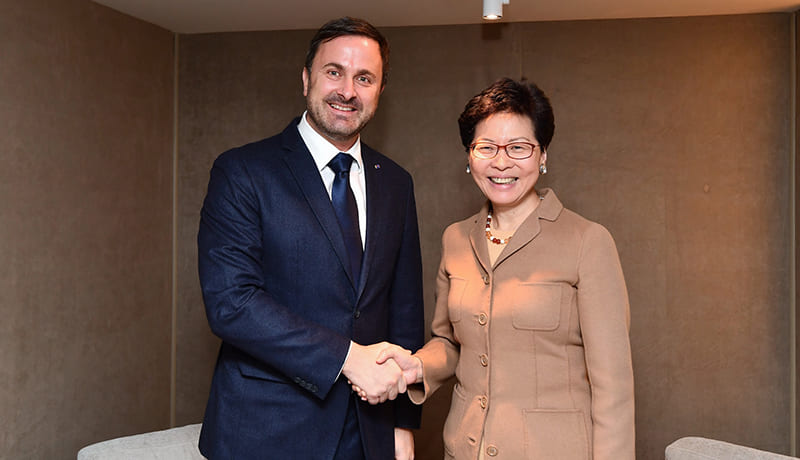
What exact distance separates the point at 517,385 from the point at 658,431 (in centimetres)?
221

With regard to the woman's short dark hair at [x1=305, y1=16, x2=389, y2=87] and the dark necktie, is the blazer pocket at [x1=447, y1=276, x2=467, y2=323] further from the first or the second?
the woman's short dark hair at [x1=305, y1=16, x2=389, y2=87]

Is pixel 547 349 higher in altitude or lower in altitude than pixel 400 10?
lower

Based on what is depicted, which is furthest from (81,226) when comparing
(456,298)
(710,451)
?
(710,451)

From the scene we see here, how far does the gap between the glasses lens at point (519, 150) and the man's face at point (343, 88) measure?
1.63 feet

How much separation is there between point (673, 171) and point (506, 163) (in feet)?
7.02

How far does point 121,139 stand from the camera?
3758mm

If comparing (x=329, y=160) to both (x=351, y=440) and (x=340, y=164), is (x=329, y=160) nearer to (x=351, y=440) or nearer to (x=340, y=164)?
(x=340, y=164)

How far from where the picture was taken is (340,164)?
2240 millimetres

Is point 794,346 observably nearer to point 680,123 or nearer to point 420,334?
point 680,123

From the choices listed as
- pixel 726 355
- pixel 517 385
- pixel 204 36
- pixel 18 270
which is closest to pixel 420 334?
pixel 517 385

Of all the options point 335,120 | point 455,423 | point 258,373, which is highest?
point 335,120

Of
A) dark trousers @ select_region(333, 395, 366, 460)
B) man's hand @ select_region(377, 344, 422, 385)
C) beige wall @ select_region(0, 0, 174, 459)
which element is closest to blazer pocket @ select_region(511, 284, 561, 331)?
man's hand @ select_region(377, 344, 422, 385)

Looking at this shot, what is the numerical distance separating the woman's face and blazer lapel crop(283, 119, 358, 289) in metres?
0.49

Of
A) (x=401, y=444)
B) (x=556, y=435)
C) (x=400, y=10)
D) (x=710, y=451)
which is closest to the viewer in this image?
(x=556, y=435)
